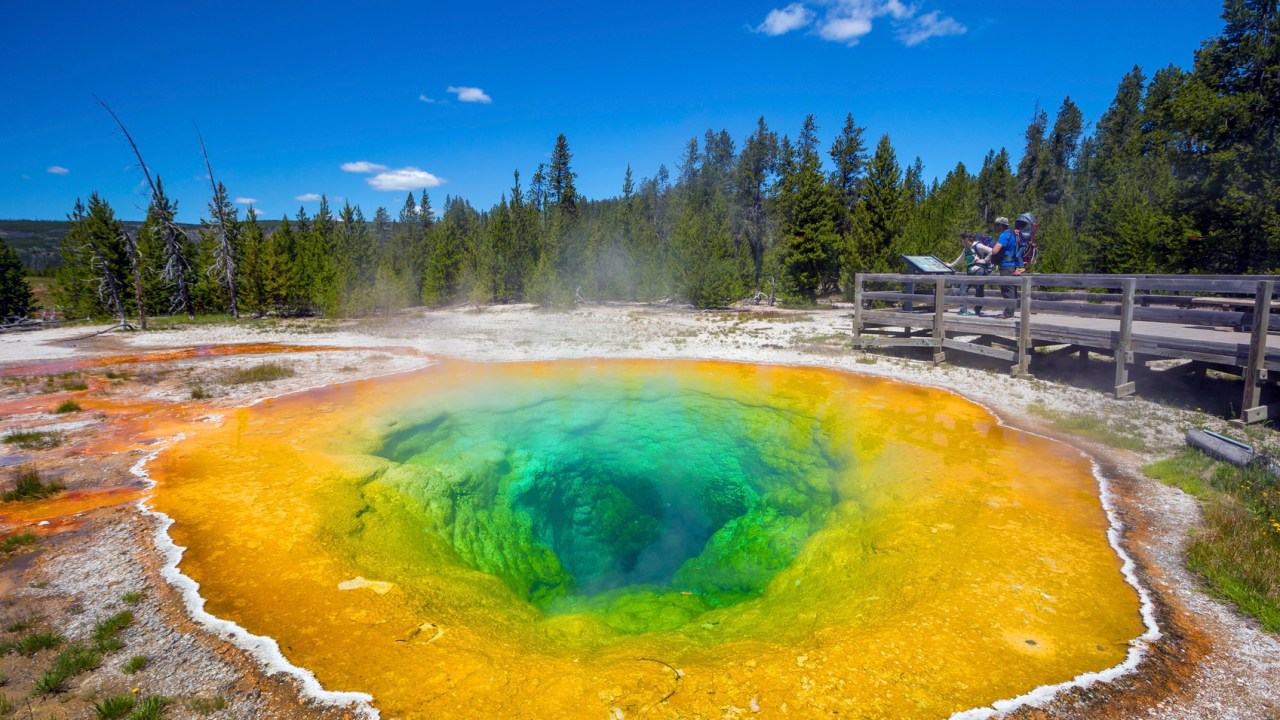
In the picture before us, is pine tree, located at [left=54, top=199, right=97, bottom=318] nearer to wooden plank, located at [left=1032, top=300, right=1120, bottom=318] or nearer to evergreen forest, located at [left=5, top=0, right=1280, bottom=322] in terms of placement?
evergreen forest, located at [left=5, top=0, right=1280, bottom=322]

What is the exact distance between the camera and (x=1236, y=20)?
2302 cm

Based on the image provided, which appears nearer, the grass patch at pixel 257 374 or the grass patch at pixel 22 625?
the grass patch at pixel 22 625

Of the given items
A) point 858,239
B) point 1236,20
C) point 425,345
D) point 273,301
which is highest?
point 1236,20

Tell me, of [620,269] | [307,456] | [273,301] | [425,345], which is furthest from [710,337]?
[273,301]

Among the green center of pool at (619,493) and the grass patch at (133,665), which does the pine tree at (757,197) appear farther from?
A: the grass patch at (133,665)

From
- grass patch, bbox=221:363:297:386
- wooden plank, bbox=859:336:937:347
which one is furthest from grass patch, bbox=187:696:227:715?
wooden plank, bbox=859:336:937:347

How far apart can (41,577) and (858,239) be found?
31.2m

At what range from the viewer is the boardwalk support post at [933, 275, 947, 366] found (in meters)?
12.7

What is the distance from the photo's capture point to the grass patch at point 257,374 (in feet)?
40.7

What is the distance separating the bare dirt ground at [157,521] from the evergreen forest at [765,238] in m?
13.1

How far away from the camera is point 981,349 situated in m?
12.1

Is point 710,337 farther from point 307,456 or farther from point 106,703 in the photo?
point 106,703

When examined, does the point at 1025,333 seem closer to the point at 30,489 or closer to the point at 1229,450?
the point at 1229,450

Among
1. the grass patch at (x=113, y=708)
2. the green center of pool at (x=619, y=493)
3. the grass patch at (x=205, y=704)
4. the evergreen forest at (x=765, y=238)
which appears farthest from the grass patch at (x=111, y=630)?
the evergreen forest at (x=765, y=238)
